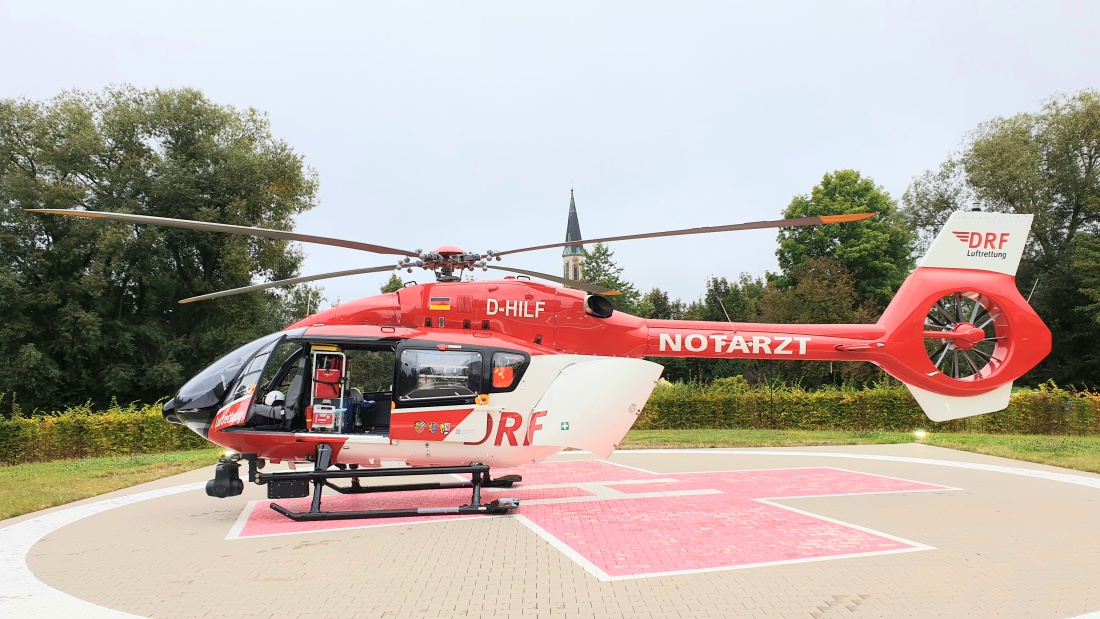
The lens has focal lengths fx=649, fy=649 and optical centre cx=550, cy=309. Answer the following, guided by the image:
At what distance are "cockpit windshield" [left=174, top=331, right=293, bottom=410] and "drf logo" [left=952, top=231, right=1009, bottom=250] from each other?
416 inches

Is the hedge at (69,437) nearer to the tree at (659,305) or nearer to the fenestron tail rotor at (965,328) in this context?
the fenestron tail rotor at (965,328)

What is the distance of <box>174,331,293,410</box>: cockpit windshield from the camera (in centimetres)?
820

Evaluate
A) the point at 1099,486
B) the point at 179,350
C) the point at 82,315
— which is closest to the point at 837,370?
the point at 1099,486

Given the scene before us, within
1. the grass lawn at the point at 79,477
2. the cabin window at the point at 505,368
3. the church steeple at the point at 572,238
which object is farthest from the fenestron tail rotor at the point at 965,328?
the church steeple at the point at 572,238

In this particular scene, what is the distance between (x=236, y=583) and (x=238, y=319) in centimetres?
2709

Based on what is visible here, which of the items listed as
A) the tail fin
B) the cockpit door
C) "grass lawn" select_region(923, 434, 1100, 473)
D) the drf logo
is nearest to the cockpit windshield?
the cockpit door

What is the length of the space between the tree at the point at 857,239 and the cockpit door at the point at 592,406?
98.8ft

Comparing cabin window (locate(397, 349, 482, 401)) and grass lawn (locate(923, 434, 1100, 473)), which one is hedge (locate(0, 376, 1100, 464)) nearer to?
grass lawn (locate(923, 434, 1100, 473))

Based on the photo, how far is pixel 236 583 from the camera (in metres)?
5.68

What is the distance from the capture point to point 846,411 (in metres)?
20.8

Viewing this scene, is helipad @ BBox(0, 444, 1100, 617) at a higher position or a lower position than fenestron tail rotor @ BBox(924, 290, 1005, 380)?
lower

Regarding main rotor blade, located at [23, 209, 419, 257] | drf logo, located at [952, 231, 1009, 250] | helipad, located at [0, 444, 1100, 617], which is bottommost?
helipad, located at [0, 444, 1100, 617]

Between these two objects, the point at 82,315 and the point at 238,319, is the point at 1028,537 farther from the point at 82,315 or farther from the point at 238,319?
the point at 82,315

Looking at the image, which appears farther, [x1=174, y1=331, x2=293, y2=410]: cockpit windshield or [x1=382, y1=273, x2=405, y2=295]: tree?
[x1=382, y1=273, x2=405, y2=295]: tree
